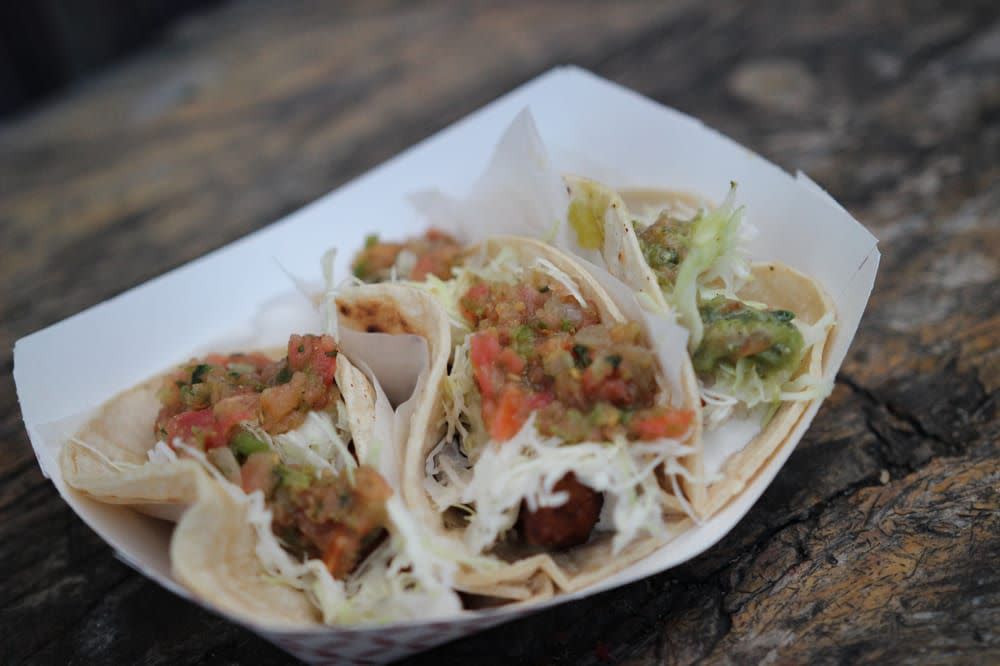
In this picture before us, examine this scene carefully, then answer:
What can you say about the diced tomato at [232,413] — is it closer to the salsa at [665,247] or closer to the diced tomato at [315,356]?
the diced tomato at [315,356]

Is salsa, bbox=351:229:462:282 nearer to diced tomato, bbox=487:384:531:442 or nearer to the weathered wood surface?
diced tomato, bbox=487:384:531:442

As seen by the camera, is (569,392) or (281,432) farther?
(281,432)

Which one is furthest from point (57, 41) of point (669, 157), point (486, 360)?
point (486, 360)

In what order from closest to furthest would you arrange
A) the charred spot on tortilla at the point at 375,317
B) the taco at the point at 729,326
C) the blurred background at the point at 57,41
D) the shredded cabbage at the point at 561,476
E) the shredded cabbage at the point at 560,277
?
1. the shredded cabbage at the point at 561,476
2. the taco at the point at 729,326
3. the shredded cabbage at the point at 560,277
4. the charred spot on tortilla at the point at 375,317
5. the blurred background at the point at 57,41

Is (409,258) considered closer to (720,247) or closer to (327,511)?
(720,247)

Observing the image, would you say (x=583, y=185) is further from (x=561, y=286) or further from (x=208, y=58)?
(x=208, y=58)

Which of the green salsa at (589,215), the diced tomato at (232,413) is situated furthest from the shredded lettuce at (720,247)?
the diced tomato at (232,413)

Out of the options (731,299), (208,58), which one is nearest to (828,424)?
(731,299)
